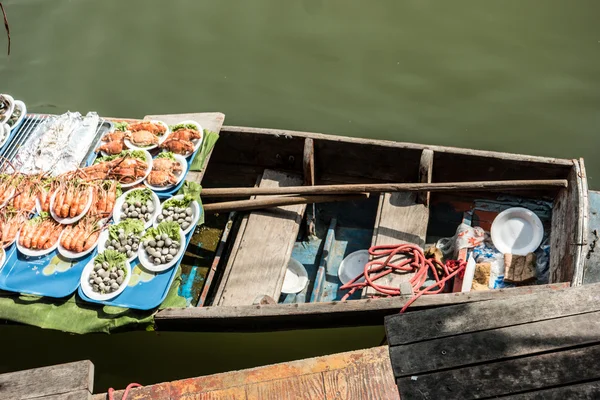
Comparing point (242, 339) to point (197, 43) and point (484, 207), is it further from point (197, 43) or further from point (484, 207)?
point (197, 43)

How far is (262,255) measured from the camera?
5359 millimetres

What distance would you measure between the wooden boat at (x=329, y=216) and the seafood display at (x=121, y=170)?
554 mm

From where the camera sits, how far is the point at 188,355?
18.4 feet

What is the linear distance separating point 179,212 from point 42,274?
4.08 feet

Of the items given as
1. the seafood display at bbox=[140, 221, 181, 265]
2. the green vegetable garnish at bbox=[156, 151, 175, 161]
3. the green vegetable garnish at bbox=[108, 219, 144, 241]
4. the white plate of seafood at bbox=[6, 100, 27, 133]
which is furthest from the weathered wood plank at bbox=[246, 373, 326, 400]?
the white plate of seafood at bbox=[6, 100, 27, 133]

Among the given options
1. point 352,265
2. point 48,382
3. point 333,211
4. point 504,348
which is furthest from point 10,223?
point 504,348

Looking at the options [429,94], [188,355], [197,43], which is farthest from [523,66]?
[188,355]

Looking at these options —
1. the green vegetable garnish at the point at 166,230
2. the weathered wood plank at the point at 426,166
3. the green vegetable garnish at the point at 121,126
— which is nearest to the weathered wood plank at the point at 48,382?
the green vegetable garnish at the point at 166,230

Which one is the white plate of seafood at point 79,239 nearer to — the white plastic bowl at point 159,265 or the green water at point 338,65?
the white plastic bowl at point 159,265

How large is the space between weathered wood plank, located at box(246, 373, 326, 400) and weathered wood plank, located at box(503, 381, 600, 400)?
1.05 metres

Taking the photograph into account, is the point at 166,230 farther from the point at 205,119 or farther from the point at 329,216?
the point at 329,216

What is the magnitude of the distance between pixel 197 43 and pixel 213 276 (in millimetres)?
4050

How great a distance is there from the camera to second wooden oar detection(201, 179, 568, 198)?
5.03 m

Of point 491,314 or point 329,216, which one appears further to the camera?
point 329,216
